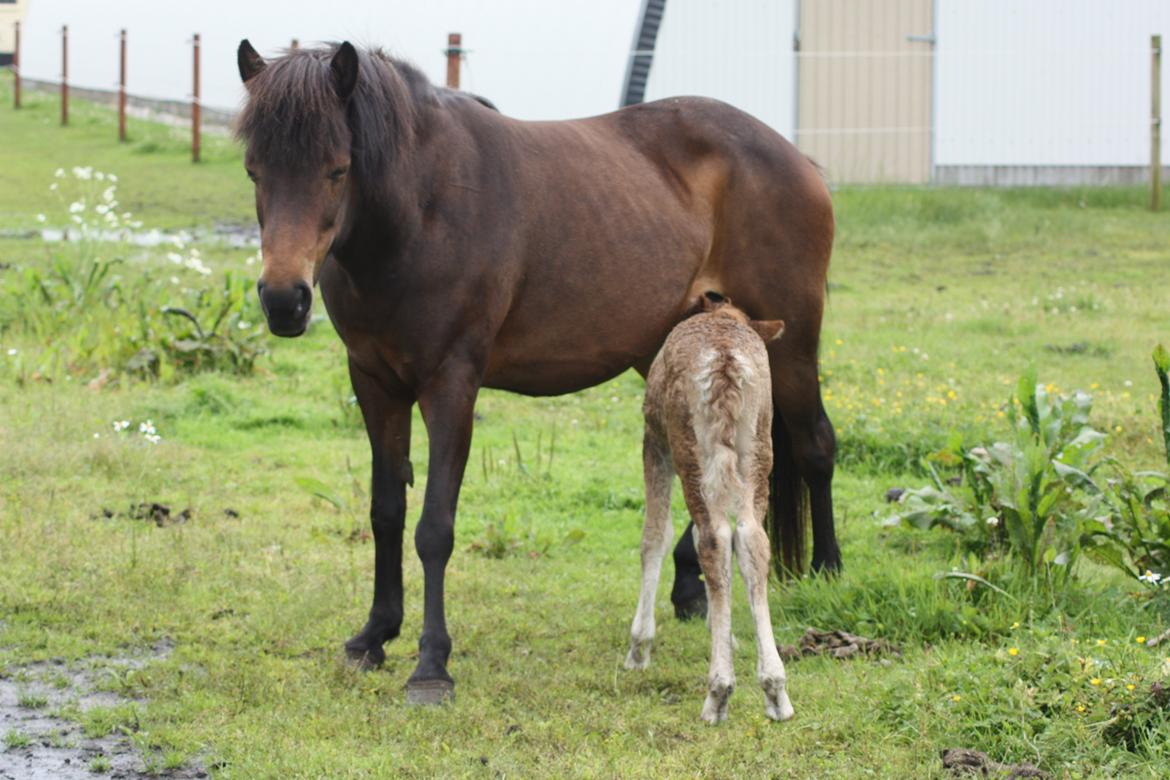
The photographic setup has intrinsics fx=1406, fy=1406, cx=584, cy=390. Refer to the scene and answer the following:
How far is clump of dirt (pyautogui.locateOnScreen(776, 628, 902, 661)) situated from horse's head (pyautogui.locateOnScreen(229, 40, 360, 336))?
215 cm

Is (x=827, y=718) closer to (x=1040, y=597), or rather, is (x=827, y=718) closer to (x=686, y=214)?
(x=1040, y=597)

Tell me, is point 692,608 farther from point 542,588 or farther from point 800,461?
point 800,461

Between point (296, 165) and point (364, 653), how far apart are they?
73.2 inches

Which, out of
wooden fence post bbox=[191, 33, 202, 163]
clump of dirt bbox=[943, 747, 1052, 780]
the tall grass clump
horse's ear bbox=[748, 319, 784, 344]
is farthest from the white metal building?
clump of dirt bbox=[943, 747, 1052, 780]

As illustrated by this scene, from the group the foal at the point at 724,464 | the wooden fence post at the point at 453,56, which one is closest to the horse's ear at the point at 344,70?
the foal at the point at 724,464

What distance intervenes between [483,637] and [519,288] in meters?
1.41

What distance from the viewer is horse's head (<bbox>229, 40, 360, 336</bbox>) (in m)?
4.36

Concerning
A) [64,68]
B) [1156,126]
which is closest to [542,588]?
[1156,126]

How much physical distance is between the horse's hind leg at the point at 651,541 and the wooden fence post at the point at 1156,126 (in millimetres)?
14751

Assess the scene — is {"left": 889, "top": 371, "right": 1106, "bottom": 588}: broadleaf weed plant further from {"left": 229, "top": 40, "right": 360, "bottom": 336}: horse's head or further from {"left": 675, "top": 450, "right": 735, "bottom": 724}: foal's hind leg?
{"left": 229, "top": 40, "right": 360, "bottom": 336}: horse's head

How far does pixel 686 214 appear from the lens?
591 cm

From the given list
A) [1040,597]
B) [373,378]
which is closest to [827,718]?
[1040,597]

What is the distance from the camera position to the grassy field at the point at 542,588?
13.9ft

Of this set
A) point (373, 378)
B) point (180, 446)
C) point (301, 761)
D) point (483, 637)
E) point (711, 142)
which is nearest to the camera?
point (301, 761)
